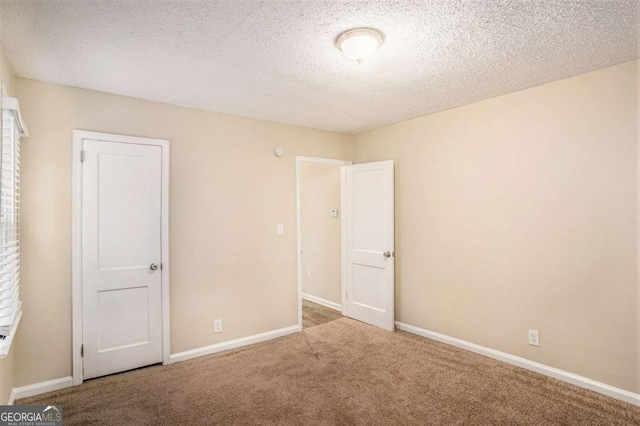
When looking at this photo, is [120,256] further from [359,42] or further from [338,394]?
[359,42]

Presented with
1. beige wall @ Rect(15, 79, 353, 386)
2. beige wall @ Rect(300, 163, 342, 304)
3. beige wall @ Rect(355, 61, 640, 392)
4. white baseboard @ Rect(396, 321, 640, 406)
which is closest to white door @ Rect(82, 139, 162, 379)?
beige wall @ Rect(15, 79, 353, 386)

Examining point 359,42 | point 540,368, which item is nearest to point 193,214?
point 359,42

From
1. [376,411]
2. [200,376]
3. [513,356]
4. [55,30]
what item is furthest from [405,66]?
[200,376]

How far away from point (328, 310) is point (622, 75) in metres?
4.11

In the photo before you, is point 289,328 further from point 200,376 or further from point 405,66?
point 405,66

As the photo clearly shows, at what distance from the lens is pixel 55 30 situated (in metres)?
2.04

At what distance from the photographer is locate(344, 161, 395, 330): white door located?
4.23m

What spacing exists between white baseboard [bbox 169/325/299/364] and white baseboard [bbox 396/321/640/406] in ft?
4.93

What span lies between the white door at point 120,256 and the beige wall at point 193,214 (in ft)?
0.46

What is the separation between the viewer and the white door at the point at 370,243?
13.9 feet

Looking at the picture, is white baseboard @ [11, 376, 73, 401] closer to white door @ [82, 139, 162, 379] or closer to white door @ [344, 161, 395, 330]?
white door @ [82, 139, 162, 379]

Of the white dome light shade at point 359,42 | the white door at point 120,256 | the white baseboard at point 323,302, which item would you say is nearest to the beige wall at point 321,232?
the white baseboard at point 323,302

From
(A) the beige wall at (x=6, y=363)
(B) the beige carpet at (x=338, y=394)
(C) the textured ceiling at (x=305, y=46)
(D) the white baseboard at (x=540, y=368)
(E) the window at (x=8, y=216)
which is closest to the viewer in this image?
(C) the textured ceiling at (x=305, y=46)

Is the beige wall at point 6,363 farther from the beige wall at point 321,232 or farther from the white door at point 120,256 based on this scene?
the beige wall at point 321,232
